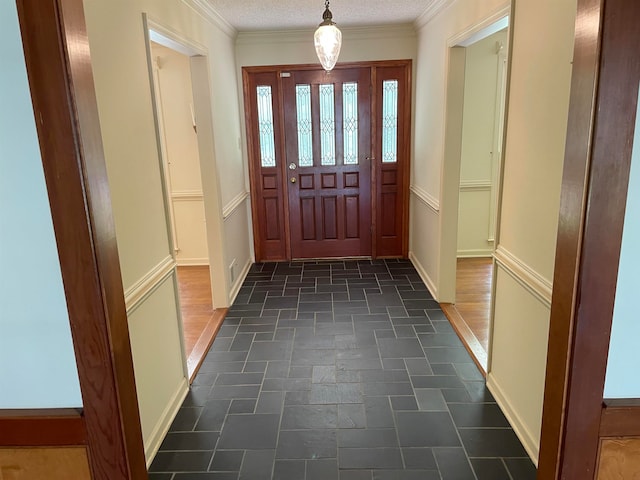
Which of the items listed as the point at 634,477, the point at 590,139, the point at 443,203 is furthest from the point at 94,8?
the point at 443,203

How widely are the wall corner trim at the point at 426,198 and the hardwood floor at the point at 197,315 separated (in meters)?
2.10

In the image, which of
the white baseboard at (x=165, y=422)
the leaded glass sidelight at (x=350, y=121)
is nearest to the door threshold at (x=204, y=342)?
the white baseboard at (x=165, y=422)

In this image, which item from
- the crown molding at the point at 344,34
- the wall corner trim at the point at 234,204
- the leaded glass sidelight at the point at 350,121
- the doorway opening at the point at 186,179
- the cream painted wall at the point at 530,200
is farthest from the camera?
the leaded glass sidelight at the point at 350,121

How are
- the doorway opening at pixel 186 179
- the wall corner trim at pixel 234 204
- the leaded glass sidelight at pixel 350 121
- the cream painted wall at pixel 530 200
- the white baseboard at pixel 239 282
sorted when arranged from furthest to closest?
1. the leaded glass sidelight at pixel 350 121
2. the white baseboard at pixel 239 282
3. the wall corner trim at pixel 234 204
4. the doorway opening at pixel 186 179
5. the cream painted wall at pixel 530 200

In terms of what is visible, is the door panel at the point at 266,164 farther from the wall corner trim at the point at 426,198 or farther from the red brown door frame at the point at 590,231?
the red brown door frame at the point at 590,231

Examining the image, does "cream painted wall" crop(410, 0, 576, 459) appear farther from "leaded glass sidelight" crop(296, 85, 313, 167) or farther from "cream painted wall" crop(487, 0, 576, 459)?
"leaded glass sidelight" crop(296, 85, 313, 167)

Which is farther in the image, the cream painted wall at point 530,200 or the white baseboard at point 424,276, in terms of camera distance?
the white baseboard at point 424,276

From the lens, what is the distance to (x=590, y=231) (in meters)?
1.09

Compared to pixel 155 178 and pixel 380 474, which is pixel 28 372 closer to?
pixel 155 178

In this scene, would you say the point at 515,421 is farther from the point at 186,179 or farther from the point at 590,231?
the point at 186,179

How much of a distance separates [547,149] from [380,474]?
162 cm

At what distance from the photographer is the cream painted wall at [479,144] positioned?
4727 mm

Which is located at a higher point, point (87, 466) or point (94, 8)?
point (94, 8)

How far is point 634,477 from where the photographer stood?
4.22 ft
